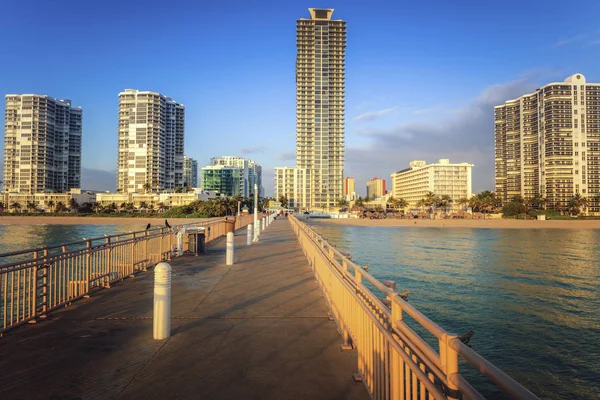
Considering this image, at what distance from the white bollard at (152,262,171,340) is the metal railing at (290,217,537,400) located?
2.62 meters

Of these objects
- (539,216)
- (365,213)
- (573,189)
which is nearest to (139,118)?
(365,213)

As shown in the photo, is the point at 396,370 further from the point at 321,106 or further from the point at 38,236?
the point at 321,106

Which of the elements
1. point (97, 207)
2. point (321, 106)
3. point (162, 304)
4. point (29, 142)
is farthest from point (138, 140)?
point (162, 304)

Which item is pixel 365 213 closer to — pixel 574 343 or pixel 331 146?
pixel 331 146

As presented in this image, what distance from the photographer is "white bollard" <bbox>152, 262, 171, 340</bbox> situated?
545 cm

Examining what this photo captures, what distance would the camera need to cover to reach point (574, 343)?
11.0 metres

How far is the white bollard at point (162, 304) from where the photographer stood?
545cm

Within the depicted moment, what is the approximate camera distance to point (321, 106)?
158875mm

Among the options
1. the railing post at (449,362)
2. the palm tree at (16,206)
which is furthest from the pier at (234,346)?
the palm tree at (16,206)

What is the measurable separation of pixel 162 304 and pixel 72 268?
4055mm

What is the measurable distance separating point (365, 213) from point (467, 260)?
107718mm

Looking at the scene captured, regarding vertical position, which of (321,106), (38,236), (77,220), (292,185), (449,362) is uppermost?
(321,106)

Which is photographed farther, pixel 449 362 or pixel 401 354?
pixel 401 354

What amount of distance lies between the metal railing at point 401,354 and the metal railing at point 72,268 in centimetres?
447
